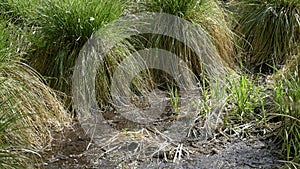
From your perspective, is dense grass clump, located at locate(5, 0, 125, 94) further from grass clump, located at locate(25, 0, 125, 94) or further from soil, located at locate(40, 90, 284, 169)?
soil, located at locate(40, 90, 284, 169)

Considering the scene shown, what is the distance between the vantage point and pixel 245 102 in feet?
10.4

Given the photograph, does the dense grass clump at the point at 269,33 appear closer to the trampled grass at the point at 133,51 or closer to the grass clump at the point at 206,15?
the trampled grass at the point at 133,51

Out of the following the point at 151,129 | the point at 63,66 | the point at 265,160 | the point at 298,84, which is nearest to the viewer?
the point at 265,160

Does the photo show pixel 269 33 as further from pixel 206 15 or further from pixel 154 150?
pixel 154 150

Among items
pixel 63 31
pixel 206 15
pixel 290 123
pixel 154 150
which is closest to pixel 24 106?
pixel 63 31

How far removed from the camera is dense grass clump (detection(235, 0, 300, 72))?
4.04 meters

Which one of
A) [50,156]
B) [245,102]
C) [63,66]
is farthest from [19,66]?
[245,102]

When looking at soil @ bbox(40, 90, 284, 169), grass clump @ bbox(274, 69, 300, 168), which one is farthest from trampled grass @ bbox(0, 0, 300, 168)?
soil @ bbox(40, 90, 284, 169)

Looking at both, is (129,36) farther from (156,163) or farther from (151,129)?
(156,163)

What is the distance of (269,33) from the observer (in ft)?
13.5

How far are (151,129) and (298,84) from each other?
98 centimetres

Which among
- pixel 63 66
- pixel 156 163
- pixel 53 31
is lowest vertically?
pixel 156 163

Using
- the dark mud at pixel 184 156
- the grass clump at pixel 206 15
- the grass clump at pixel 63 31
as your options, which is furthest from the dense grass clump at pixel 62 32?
the dark mud at pixel 184 156

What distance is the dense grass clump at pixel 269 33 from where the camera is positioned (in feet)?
13.2
